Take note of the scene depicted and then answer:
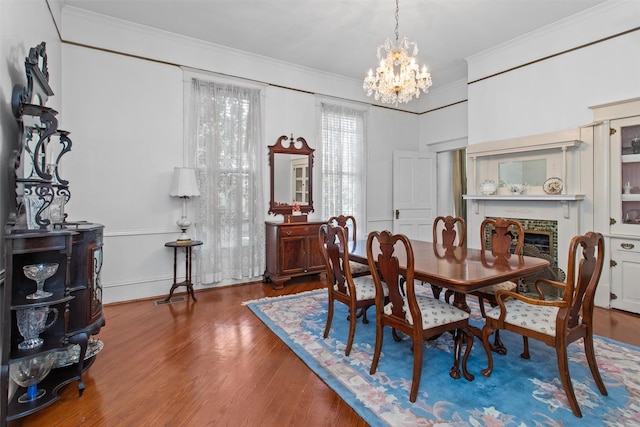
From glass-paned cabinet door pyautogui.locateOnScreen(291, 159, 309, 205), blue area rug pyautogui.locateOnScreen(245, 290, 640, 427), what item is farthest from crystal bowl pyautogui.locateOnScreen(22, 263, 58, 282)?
glass-paned cabinet door pyautogui.locateOnScreen(291, 159, 309, 205)

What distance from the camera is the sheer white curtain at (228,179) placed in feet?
14.4

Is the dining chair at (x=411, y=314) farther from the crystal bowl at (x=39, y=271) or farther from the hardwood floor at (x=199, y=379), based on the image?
the crystal bowl at (x=39, y=271)

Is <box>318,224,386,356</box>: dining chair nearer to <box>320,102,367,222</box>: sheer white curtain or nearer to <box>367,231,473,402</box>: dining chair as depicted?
<box>367,231,473,402</box>: dining chair

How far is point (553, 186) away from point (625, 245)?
95 cm

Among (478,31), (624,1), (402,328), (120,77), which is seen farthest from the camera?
(478,31)

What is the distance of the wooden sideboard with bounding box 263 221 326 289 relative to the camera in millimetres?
4566

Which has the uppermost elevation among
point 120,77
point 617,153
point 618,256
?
point 120,77

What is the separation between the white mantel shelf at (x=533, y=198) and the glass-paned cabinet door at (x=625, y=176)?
0.33 m

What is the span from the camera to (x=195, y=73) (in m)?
4.36

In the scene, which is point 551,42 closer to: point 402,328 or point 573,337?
point 573,337

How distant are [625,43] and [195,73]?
5066 millimetres

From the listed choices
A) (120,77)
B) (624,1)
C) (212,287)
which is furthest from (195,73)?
(624,1)

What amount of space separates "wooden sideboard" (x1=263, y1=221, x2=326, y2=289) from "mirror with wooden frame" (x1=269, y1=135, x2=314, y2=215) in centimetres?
44

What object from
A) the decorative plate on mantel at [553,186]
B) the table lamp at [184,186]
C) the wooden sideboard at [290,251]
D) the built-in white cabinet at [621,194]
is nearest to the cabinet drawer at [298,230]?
the wooden sideboard at [290,251]
